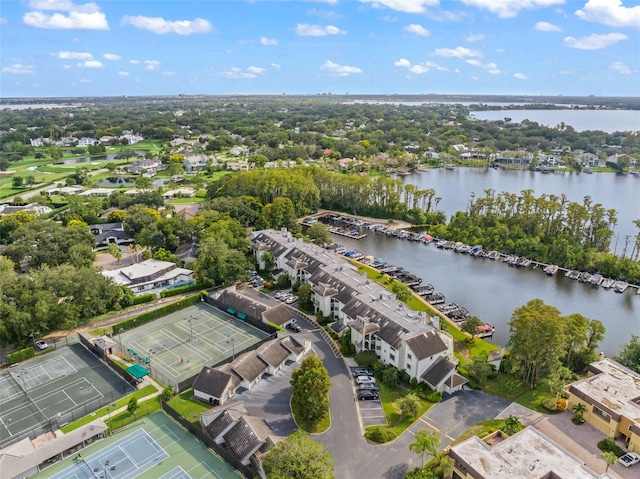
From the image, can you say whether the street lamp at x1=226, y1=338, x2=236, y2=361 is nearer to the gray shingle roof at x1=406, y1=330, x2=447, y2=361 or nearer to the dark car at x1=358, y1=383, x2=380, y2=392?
the dark car at x1=358, y1=383, x2=380, y2=392

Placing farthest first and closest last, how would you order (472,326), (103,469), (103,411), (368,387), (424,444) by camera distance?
(472,326)
(368,387)
(103,411)
(103,469)
(424,444)

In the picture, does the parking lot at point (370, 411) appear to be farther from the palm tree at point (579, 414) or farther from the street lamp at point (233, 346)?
the palm tree at point (579, 414)

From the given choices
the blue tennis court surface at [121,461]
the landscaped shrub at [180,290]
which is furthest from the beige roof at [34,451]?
the landscaped shrub at [180,290]

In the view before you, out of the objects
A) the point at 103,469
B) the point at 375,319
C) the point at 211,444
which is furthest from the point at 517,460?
the point at 103,469

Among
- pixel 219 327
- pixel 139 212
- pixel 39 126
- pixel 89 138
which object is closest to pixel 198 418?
pixel 219 327

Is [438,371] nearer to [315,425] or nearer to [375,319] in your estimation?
[375,319]

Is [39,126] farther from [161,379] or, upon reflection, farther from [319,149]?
[161,379]

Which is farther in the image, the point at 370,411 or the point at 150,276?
the point at 150,276
